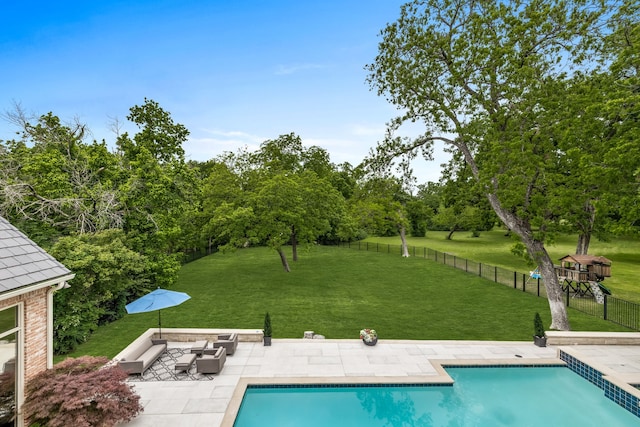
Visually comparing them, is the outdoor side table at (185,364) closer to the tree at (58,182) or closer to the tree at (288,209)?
the tree at (58,182)

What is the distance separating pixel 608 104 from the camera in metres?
9.47

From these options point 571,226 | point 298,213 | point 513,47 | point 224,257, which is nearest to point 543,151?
point 571,226

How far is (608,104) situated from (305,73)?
56.8 feet

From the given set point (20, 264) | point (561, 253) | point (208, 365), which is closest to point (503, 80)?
point (208, 365)

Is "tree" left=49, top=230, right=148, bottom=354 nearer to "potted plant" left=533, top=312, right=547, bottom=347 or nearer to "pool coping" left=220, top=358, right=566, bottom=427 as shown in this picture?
"pool coping" left=220, top=358, right=566, bottom=427

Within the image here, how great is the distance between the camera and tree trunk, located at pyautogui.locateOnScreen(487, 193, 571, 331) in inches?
522

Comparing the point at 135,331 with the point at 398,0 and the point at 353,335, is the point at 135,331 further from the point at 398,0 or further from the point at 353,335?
the point at 398,0

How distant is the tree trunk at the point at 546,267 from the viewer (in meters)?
13.3

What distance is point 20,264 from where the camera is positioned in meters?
5.89

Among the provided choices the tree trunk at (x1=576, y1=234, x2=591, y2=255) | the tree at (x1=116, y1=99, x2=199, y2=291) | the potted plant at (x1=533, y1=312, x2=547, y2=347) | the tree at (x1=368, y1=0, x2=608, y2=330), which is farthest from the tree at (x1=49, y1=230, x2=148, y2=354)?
the tree trunk at (x1=576, y1=234, x2=591, y2=255)

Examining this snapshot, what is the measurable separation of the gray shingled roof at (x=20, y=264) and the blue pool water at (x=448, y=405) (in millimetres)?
4972

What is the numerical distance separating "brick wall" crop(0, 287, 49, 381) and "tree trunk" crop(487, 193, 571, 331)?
48.0 feet

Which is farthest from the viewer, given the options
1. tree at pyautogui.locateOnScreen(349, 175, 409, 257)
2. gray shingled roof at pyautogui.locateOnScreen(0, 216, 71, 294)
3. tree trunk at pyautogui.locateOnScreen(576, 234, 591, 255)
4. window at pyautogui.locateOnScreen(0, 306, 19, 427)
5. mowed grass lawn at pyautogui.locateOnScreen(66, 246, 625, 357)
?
tree at pyautogui.locateOnScreen(349, 175, 409, 257)

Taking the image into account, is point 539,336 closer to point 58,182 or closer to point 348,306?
point 348,306
